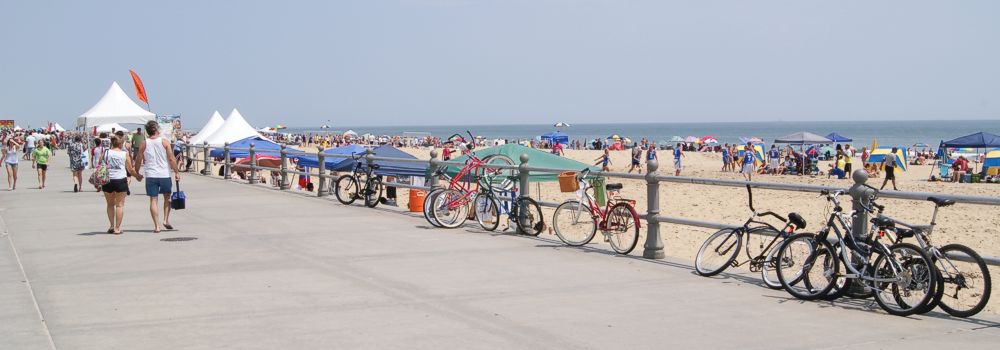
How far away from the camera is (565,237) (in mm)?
11016

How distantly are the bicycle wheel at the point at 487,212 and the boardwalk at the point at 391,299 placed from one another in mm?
436

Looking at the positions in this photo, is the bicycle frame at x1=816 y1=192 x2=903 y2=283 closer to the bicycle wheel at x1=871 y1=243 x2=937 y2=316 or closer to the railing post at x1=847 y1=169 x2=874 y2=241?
the bicycle wheel at x1=871 y1=243 x2=937 y2=316

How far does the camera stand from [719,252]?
880cm

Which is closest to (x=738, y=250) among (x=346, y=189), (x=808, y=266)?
(x=808, y=266)

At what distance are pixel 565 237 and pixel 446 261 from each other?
1.84 m

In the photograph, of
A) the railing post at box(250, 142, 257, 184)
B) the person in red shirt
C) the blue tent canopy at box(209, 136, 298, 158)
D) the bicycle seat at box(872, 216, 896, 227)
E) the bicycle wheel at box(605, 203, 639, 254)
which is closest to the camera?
the bicycle seat at box(872, 216, 896, 227)

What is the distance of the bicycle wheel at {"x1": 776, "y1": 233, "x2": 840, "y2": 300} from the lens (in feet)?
24.4

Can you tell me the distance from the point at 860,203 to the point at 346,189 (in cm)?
1066

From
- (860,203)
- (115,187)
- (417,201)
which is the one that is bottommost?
(417,201)

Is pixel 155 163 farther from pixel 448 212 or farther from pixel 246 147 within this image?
pixel 246 147

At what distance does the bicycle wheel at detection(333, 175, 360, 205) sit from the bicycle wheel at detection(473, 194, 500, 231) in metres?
4.41

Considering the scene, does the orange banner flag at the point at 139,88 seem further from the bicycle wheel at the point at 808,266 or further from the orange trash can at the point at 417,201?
the bicycle wheel at the point at 808,266

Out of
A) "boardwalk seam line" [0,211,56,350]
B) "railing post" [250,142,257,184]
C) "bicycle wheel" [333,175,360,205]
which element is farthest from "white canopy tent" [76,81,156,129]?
"boardwalk seam line" [0,211,56,350]

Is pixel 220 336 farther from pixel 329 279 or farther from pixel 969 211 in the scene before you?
pixel 969 211
